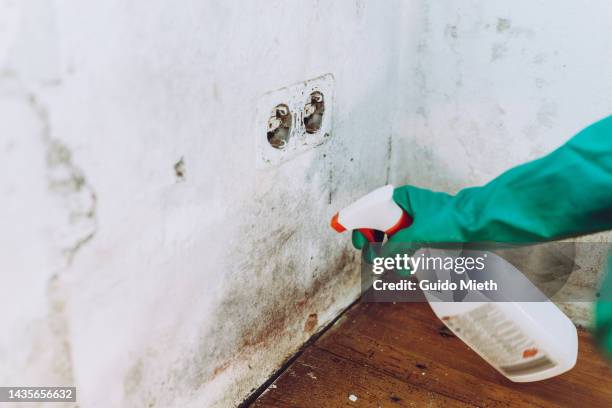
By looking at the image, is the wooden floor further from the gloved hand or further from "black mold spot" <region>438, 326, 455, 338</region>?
the gloved hand

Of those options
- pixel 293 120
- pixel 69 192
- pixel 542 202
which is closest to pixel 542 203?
pixel 542 202

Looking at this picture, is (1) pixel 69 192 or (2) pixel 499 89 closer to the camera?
(1) pixel 69 192

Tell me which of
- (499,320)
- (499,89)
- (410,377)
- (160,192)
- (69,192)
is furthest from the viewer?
(499,89)

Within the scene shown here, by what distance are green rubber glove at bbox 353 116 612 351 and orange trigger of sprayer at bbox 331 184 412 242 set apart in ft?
0.15

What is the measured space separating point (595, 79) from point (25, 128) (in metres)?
1.17

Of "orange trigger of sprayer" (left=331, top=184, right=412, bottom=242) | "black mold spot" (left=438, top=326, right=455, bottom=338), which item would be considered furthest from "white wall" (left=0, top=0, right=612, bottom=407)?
"black mold spot" (left=438, top=326, right=455, bottom=338)

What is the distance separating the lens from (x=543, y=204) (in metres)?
0.94

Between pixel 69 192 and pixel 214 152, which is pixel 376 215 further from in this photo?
pixel 69 192

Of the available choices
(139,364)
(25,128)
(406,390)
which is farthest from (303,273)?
(25,128)

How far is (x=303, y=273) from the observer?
136cm

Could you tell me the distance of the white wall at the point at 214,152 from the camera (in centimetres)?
75

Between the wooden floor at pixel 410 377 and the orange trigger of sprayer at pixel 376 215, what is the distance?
0.36 m

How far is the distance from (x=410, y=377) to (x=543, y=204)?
1.86ft

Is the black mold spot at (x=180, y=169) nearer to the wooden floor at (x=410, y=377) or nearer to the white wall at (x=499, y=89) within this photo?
the wooden floor at (x=410, y=377)
